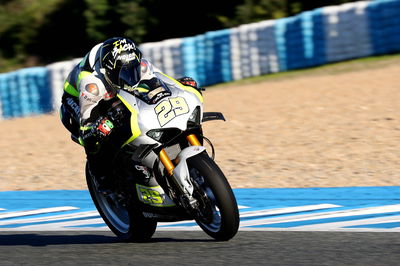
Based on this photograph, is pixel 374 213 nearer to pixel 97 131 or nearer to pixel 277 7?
pixel 97 131

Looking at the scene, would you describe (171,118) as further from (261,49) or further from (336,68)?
(261,49)

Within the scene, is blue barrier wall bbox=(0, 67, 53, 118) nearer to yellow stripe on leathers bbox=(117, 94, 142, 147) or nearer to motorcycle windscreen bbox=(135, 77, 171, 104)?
motorcycle windscreen bbox=(135, 77, 171, 104)

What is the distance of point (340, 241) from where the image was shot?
5.70m

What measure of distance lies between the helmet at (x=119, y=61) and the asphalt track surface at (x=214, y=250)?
4.11 ft

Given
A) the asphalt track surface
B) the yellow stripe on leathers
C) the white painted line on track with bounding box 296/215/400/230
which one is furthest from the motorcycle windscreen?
the white painted line on track with bounding box 296/215/400/230

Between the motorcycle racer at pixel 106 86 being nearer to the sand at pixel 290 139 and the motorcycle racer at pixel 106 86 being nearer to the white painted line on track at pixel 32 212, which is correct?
the white painted line on track at pixel 32 212

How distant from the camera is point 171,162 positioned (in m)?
5.66

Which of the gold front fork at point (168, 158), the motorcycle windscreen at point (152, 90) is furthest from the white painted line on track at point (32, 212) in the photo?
the gold front fork at point (168, 158)

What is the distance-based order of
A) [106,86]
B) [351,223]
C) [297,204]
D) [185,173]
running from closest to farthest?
[185,173]
[106,86]
[351,223]
[297,204]

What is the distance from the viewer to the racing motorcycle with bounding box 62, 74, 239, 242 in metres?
5.48

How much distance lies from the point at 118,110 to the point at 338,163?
13.6ft

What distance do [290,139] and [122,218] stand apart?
15.1 feet

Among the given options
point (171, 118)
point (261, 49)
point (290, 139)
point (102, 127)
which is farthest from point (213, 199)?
point (261, 49)

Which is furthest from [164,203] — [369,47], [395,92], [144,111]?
[369,47]
